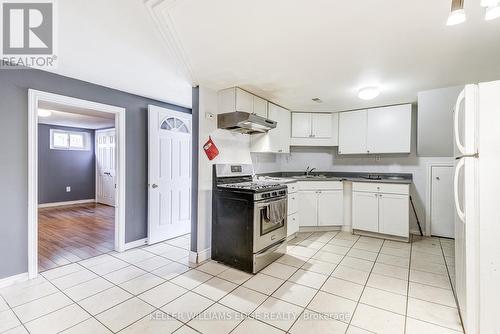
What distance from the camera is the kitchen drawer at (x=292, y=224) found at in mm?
3564

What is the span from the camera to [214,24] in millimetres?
1740

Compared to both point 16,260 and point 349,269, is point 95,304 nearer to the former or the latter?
point 16,260

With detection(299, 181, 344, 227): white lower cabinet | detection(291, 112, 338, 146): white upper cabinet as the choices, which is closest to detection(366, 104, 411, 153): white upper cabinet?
detection(291, 112, 338, 146): white upper cabinet

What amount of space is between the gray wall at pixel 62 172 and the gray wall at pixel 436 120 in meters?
8.02

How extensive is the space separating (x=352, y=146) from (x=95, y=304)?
4226 mm

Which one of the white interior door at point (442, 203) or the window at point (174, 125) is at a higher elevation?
the window at point (174, 125)

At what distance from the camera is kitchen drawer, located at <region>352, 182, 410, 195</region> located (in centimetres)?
355

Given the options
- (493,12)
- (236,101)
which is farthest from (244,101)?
(493,12)

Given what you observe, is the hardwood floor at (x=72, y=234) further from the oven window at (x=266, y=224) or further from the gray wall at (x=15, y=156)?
the oven window at (x=266, y=224)

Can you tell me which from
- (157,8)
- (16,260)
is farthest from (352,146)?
(16,260)

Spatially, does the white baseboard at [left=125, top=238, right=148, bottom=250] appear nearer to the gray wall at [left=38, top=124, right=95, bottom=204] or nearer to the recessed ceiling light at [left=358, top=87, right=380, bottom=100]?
the recessed ceiling light at [left=358, top=87, right=380, bottom=100]

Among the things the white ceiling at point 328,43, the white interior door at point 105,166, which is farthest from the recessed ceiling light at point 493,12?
the white interior door at point 105,166

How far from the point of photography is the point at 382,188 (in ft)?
12.1

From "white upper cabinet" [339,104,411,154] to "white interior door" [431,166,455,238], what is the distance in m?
0.70
